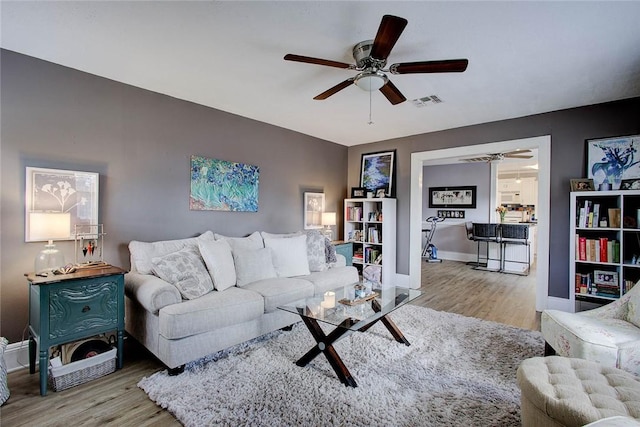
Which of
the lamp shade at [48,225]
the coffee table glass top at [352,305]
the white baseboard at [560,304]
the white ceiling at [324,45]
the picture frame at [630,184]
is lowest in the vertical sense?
the white baseboard at [560,304]

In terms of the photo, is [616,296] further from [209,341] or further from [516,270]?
[209,341]

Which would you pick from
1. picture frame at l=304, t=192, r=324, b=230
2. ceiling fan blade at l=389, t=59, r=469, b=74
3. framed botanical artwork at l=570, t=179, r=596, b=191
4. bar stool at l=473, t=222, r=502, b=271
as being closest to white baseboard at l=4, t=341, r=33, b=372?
picture frame at l=304, t=192, r=324, b=230

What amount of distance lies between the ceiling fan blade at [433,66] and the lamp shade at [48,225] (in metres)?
2.74

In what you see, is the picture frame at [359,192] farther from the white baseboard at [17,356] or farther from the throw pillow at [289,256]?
the white baseboard at [17,356]

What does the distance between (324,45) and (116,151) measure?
→ 2.19 metres

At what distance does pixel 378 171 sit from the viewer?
5.38 metres

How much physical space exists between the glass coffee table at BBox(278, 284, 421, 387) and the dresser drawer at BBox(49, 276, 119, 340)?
1296mm

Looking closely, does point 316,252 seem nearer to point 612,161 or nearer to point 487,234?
point 612,161

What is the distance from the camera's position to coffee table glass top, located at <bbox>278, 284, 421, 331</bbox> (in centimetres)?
224

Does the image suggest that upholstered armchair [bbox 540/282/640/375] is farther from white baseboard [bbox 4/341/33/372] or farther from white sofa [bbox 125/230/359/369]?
white baseboard [bbox 4/341/33/372]

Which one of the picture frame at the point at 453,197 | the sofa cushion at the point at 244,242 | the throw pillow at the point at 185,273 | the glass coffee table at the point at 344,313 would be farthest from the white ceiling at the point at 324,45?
the picture frame at the point at 453,197

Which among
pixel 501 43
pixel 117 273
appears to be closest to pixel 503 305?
pixel 501 43

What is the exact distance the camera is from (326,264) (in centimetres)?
399

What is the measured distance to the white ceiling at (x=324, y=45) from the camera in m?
1.92
